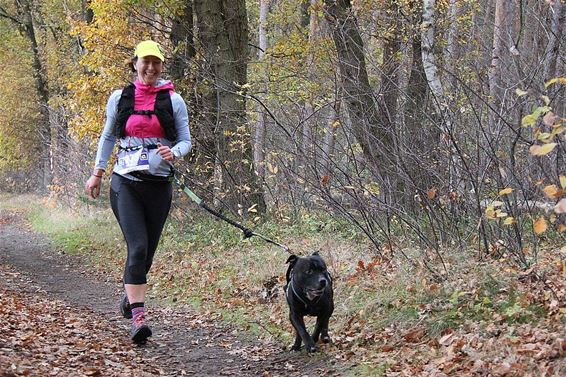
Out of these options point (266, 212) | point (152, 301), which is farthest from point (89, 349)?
point (266, 212)

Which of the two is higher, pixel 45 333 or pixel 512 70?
pixel 512 70

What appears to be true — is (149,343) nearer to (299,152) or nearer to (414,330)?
(414,330)

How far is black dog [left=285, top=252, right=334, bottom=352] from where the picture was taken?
5.66m

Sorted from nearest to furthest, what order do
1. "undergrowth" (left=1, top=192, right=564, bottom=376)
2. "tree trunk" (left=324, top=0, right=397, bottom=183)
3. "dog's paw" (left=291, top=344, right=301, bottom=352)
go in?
"undergrowth" (left=1, top=192, right=564, bottom=376) → "dog's paw" (left=291, top=344, right=301, bottom=352) → "tree trunk" (left=324, top=0, right=397, bottom=183)

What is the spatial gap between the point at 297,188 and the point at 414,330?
14.3ft

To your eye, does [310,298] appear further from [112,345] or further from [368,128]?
[368,128]

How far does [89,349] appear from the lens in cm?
549

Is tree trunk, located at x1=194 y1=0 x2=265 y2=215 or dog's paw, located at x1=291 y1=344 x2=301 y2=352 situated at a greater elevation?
tree trunk, located at x1=194 y1=0 x2=265 y2=215

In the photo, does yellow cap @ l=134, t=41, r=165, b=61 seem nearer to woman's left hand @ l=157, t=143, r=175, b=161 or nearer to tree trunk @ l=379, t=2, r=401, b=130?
woman's left hand @ l=157, t=143, r=175, b=161

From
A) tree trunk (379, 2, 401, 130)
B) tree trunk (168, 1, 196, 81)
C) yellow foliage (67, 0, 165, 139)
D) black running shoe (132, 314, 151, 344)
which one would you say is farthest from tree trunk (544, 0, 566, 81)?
yellow foliage (67, 0, 165, 139)

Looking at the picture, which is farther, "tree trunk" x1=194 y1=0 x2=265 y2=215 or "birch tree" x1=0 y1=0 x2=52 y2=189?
"birch tree" x1=0 y1=0 x2=52 y2=189

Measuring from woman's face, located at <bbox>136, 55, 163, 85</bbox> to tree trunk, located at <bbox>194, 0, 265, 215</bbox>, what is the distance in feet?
18.2

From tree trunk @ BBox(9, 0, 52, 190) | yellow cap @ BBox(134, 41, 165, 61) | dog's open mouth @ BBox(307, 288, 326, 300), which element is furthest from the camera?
tree trunk @ BBox(9, 0, 52, 190)

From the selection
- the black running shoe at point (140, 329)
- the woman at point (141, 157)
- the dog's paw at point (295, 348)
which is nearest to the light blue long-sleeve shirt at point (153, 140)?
the woman at point (141, 157)
